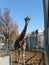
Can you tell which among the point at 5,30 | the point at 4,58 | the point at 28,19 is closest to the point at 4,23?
the point at 5,30

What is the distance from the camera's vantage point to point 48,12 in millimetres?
1927

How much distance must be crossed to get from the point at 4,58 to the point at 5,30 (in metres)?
25.6

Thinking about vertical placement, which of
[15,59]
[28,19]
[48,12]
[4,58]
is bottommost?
[15,59]

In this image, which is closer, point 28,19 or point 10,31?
point 28,19

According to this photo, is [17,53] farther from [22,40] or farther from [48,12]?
[48,12]

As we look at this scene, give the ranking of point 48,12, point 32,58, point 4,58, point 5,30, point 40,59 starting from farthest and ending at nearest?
point 5,30, point 32,58, point 40,59, point 4,58, point 48,12

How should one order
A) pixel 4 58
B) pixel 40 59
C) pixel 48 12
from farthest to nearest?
pixel 40 59, pixel 4 58, pixel 48 12

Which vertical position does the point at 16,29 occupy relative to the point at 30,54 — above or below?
above

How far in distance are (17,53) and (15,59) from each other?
0.47 meters

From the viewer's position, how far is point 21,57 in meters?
11.2

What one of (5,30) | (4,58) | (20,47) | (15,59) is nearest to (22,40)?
(20,47)

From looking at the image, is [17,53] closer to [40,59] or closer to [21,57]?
[21,57]

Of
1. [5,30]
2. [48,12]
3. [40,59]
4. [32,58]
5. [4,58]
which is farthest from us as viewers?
[5,30]

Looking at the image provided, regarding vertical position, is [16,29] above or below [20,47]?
above
